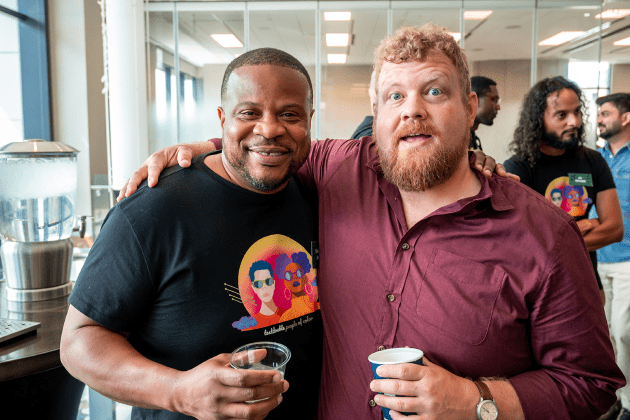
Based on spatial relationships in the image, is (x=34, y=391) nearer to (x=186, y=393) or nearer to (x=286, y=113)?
(x=186, y=393)

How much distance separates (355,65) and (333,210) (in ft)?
21.0

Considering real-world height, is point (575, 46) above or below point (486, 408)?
above

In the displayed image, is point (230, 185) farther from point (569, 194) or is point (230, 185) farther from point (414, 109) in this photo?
point (569, 194)

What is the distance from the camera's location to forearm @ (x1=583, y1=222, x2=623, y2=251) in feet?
8.69

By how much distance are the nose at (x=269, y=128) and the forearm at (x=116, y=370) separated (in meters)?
0.65

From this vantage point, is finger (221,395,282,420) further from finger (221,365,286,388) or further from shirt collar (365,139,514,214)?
shirt collar (365,139,514,214)

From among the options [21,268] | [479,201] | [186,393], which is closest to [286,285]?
[186,393]

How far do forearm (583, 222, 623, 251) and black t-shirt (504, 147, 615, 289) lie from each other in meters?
0.10

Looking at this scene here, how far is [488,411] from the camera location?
3.73ft

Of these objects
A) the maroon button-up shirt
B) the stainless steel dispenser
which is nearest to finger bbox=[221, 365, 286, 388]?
the maroon button-up shirt

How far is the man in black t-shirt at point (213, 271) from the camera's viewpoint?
1.12m

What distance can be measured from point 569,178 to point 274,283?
2142 mm

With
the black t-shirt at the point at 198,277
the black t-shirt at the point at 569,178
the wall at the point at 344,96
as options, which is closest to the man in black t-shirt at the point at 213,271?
the black t-shirt at the point at 198,277

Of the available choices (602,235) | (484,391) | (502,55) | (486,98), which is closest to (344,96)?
(502,55)
